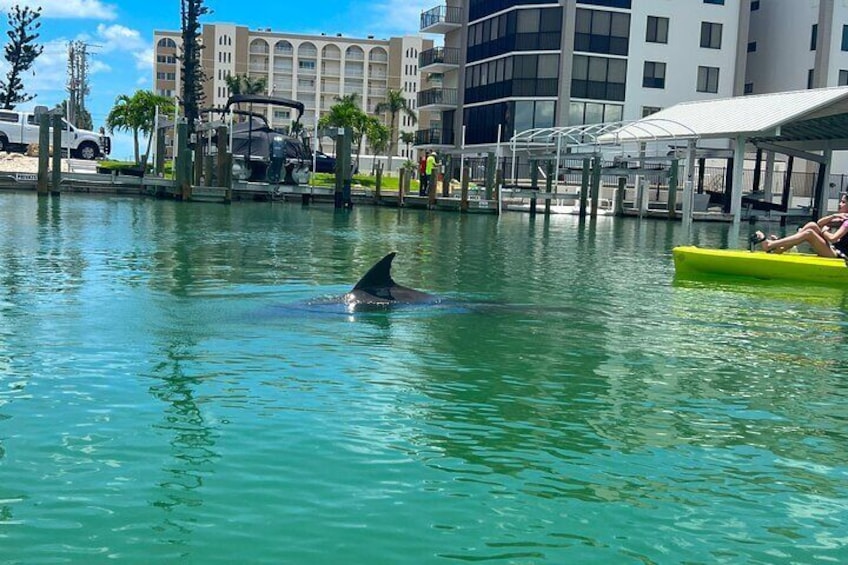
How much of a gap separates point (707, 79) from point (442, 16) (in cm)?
1974

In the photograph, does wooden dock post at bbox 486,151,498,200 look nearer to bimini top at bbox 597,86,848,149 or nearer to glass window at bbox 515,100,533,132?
bimini top at bbox 597,86,848,149

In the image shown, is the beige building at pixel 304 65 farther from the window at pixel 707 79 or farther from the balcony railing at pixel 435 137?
the window at pixel 707 79

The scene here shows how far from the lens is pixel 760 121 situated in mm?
36250

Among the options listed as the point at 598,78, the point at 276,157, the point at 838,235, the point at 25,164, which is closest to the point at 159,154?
the point at 276,157

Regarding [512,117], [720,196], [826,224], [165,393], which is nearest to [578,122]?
[512,117]

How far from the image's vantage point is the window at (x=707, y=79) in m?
63.7

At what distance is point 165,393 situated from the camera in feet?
27.8

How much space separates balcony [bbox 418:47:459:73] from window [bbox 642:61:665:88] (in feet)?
47.5

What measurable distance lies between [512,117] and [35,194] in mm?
31964

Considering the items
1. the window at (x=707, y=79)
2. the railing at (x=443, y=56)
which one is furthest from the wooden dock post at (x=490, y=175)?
the railing at (x=443, y=56)

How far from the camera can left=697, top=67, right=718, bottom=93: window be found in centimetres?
6372

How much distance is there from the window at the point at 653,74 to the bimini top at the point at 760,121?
16285mm

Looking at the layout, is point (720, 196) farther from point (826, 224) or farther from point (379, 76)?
point (379, 76)

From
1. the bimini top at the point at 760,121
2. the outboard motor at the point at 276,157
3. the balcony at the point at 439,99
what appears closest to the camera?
the bimini top at the point at 760,121
